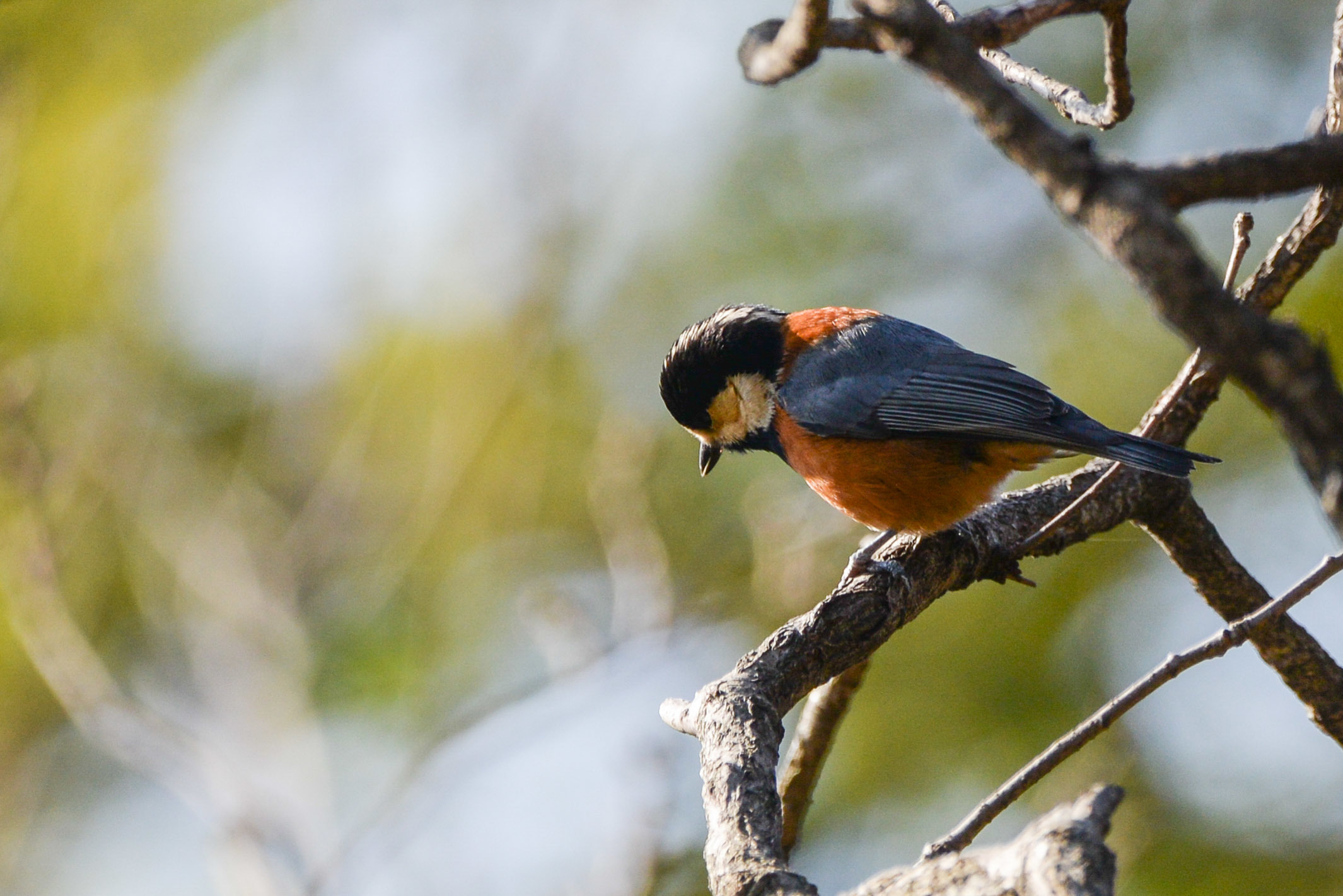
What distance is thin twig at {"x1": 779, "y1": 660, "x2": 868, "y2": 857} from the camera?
3283 millimetres

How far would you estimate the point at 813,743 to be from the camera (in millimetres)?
3328

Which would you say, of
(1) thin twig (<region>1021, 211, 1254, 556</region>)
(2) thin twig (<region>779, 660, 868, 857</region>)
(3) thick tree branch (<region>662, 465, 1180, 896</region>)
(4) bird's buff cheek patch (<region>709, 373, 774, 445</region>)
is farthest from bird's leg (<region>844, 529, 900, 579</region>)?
(4) bird's buff cheek patch (<region>709, 373, 774, 445</region>)

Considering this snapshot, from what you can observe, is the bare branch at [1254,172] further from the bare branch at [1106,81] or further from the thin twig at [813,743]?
the thin twig at [813,743]

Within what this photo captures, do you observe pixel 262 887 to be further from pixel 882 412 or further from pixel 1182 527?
pixel 1182 527

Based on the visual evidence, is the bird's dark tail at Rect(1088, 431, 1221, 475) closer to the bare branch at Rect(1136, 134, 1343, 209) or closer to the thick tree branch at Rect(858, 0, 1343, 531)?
the bare branch at Rect(1136, 134, 1343, 209)

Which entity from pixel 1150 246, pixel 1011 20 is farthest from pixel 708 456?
pixel 1150 246

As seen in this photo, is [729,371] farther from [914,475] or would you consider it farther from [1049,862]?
[1049,862]

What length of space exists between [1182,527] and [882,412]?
1056 millimetres

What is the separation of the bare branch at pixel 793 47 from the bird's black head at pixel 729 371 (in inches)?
101

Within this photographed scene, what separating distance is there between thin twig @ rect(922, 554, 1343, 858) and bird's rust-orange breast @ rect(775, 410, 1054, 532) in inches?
60.1

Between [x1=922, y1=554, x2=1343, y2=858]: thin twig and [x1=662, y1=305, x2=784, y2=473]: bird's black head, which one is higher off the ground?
[x1=662, y1=305, x2=784, y2=473]: bird's black head

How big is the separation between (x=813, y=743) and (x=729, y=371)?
161 cm

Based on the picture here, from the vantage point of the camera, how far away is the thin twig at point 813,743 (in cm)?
328

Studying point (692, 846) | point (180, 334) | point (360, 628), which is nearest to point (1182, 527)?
point (692, 846)
